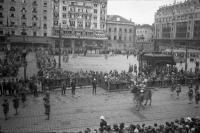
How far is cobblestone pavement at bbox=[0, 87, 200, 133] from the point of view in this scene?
14.5m

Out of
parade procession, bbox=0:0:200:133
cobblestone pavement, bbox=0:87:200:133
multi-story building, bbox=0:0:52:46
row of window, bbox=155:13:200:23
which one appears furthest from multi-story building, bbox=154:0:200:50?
cobblestone pavement, bbox=0:87:200:133

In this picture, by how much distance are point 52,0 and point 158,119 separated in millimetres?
68186

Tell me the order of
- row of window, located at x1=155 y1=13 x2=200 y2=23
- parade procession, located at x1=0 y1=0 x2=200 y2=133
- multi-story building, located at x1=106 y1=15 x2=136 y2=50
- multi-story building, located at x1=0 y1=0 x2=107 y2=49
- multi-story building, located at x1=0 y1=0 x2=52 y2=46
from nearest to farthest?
parade procession, located at x1=0 y1=0 x2=200 y2=133 < multi-story building, located at x1=0 y1=0 x2=52 y2=46 < multi-story building, located at x1=0 y1=0 x2=107 y2=49 < row of window, located at x1=155 y1=13 x2=200 y2=23 < multi-story building, located at x1=106 y1=15 x2=136 y2=50

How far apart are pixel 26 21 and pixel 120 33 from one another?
143ft

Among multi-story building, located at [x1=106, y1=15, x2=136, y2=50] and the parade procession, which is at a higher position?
multi-story building, located at [x1=106, y1=15, x2=136, y2=50]

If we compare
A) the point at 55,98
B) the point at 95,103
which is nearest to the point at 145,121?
the point at 95,103

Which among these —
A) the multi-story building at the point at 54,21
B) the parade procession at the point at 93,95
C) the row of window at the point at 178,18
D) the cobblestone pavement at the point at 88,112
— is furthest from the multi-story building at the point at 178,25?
the cobblestone pavement at the point at 88,112

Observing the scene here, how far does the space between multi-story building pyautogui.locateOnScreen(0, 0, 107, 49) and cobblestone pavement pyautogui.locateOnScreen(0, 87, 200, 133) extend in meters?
48.5

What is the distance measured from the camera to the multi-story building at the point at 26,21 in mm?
66562

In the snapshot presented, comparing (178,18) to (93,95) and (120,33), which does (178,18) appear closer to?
(120,33)

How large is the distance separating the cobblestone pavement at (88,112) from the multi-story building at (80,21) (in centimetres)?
5480

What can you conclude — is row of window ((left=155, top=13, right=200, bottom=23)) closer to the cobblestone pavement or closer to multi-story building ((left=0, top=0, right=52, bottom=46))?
multi-story building ((left=0, top=0, right=52, bottom=46))

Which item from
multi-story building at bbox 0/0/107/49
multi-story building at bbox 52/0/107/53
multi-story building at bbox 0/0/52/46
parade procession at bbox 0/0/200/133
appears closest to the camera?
parade procession at bbox 0/0/200/133

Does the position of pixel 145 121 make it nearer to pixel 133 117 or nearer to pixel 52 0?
pixel 133 117
